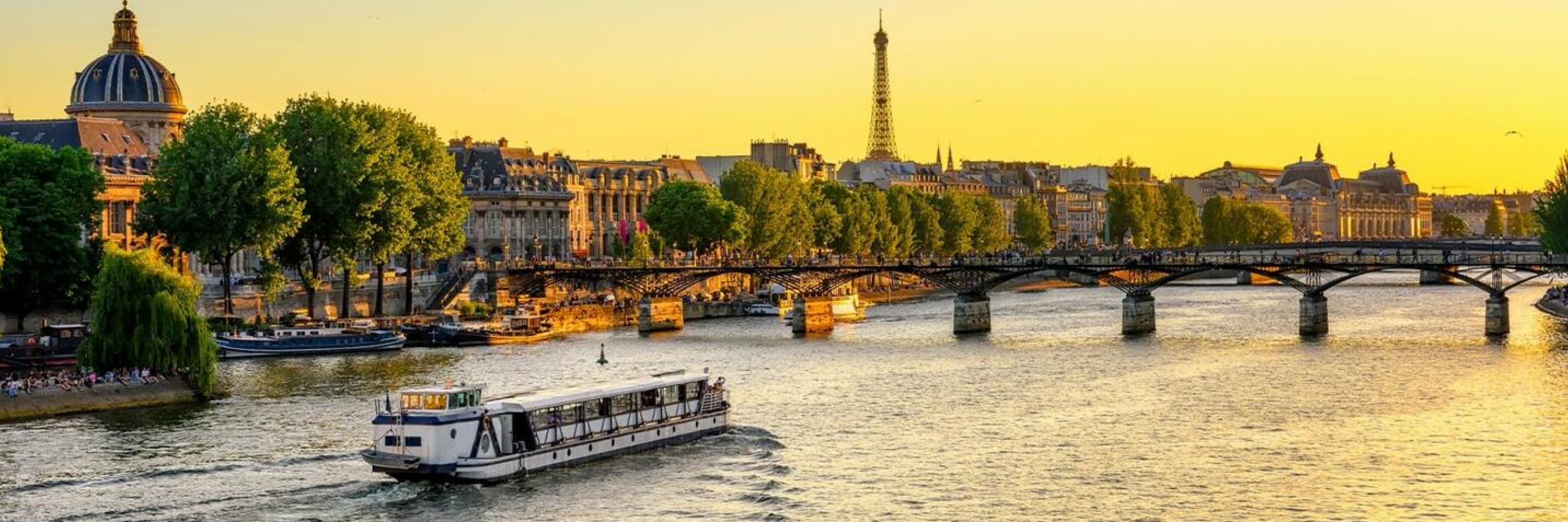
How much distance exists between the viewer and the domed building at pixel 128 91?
127875 mm

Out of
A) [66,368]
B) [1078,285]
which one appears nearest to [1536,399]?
[66,368]

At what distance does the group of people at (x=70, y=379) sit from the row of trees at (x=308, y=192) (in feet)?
71.8

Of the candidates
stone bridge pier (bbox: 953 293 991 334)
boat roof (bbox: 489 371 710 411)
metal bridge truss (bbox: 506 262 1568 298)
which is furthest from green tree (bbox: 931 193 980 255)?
boat roof (bbox: 489 371 710 411)

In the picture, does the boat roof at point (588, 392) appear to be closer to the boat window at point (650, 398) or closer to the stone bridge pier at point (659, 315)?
the boat window at point (650, 398)

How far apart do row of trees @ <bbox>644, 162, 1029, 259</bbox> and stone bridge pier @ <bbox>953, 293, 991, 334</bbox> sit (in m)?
44.0

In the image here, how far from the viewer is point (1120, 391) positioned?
73125 mm

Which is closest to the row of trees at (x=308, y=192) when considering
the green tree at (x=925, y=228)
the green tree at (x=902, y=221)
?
the green tree at (x=902, y=221)

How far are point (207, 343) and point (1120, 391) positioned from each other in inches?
1140

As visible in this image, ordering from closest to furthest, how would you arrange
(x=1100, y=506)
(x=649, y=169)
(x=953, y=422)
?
(x=1100, y=506) → (x=953, y=422) → (x=649, y=169)

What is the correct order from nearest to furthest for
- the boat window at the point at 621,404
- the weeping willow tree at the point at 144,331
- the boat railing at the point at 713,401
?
1. the boat window at the point at 621,404
2. the boat railing at the point at 713,401
3. the weeping willow tree at the point at 144,331

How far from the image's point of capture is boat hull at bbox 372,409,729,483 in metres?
52.6

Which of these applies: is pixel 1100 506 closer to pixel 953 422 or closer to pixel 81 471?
pixel 953 422

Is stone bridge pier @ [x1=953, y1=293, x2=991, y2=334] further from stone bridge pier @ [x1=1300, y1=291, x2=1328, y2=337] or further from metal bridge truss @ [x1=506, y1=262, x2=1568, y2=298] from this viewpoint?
stone bridge pier @ [x1=1300, y1=291, x2=1328, y2=337]

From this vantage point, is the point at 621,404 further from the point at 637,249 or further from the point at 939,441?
the point at 637,249
